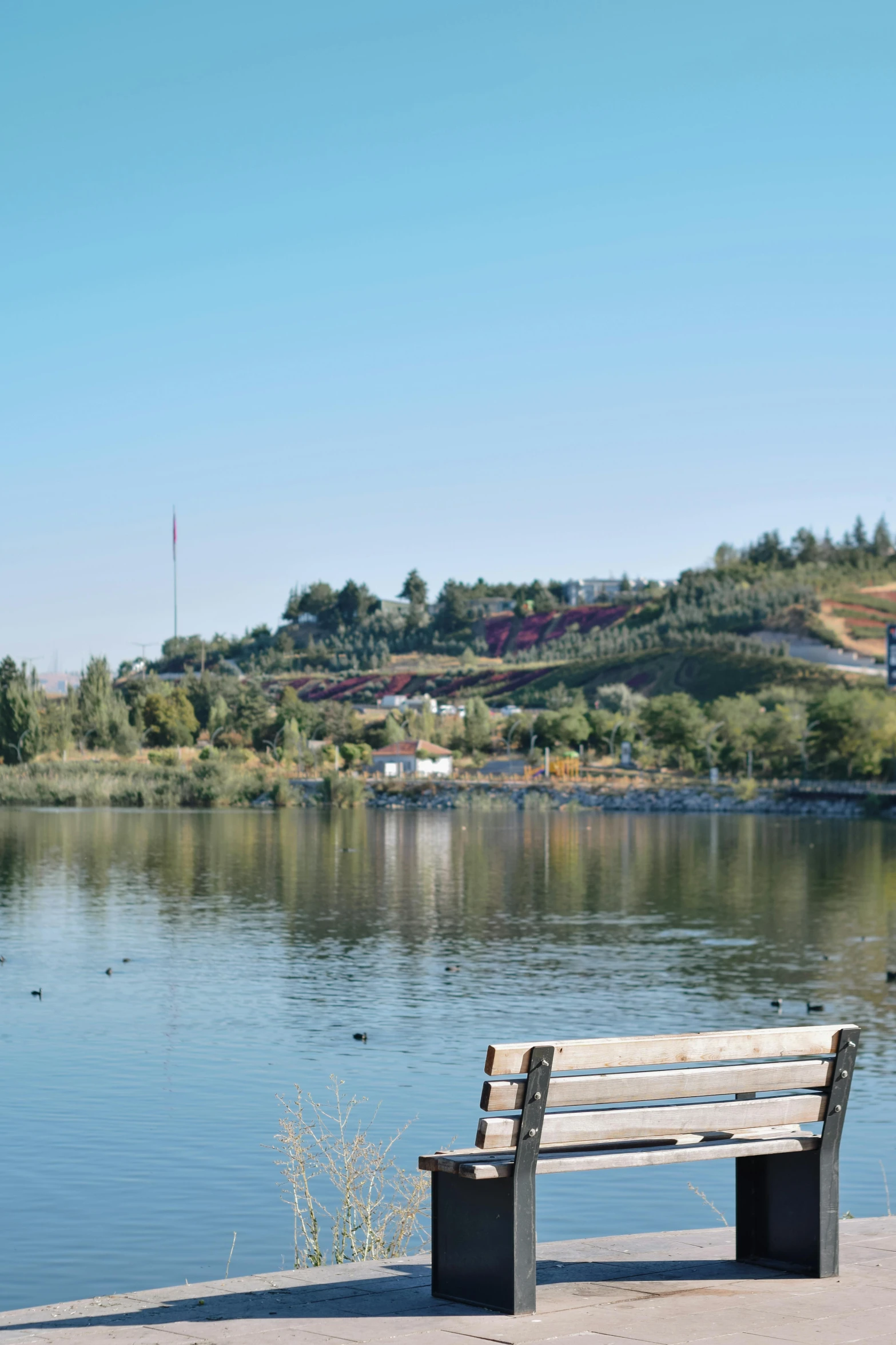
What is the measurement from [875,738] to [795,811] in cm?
1017

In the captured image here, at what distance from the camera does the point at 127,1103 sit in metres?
17.7

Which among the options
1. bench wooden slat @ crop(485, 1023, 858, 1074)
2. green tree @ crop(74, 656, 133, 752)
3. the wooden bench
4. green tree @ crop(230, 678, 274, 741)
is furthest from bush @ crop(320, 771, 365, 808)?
bench wooden slat @ crop(485, 1023, 858, 1074)

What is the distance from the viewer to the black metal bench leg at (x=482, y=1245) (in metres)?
6.89

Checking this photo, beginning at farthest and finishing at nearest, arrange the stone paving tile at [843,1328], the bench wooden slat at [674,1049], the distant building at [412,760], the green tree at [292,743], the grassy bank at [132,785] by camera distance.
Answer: the distant building at [412,760] → the green tree at [292,743] → the grassy bank at [132,785] → the bench wooden slat at [674,1049] → the stone paving tile at [843,1328]

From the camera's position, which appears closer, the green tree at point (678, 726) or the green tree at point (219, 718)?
the green tree at point (678, 726)

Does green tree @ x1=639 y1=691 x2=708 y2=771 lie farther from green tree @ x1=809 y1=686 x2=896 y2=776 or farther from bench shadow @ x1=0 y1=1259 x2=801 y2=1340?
bench shadow @ x1=0 y1=1259 x2=801 y2=1340

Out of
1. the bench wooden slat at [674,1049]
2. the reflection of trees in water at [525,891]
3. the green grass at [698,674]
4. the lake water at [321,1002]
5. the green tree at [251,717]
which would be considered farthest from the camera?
the green grass at [698,674]

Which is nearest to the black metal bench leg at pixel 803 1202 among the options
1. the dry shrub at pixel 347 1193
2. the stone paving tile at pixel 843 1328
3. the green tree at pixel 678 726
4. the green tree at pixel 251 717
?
the stone paving tile at pixel 843 1328

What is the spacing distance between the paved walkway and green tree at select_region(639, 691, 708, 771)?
12568 cm

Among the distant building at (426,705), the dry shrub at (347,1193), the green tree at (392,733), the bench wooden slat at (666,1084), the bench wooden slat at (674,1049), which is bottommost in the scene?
the dry shrub at (347,1193)

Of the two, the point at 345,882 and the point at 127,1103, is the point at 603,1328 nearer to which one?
the point at 127,1103

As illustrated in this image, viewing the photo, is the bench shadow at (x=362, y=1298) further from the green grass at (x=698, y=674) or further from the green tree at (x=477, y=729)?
the green grass at (x=698, y=674)

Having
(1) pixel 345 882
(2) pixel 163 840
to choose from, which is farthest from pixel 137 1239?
(2) pixel 163 840

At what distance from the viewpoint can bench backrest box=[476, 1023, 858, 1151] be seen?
686cm
